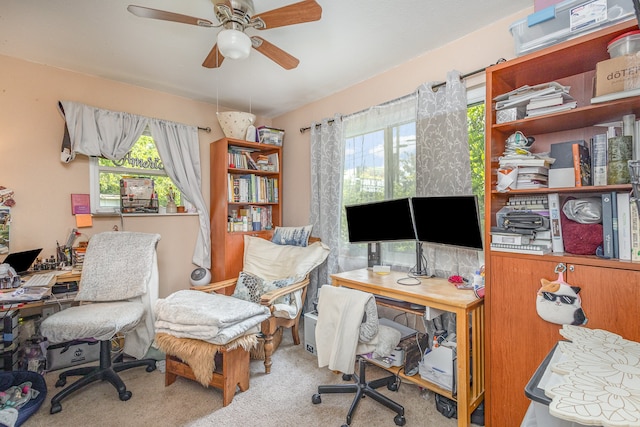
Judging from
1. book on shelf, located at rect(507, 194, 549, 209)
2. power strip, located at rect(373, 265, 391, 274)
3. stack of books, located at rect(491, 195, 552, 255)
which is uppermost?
book on shelf, located at rect(507, 194, 549, 209)

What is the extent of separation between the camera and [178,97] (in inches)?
128

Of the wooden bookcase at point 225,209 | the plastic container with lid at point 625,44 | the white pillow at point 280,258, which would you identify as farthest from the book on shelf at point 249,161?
the plastic container with lid at point 625,44

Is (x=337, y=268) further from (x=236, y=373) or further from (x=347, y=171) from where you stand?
(x=236, y=373)

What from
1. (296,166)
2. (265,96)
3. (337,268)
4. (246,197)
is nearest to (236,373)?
(337,268)

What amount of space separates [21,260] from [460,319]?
2.97m

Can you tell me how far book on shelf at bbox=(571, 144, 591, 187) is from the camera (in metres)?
1.43

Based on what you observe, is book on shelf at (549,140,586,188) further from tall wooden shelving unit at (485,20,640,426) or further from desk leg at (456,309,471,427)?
desk leg at (456,309,471,427)

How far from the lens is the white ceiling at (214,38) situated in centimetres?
183

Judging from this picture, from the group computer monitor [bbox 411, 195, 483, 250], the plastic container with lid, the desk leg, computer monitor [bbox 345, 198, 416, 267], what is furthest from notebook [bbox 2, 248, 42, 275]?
the plastic container with lid

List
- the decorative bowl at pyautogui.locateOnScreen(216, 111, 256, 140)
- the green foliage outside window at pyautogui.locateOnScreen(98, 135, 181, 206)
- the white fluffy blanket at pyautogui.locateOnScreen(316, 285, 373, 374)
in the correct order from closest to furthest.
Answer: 1. the white fluffy blanket at pyautogui.locateOnScreen(316, 285, 373, 374)
2. the green foliage outside window at pyautogui.locateOnScreen(98, 135, 181, 206)
3. the decorative bowl at pyautogui.locateOnScreen(216, 111, 256, 140)

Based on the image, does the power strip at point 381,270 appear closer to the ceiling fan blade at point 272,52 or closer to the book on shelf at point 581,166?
the book on shelf at point 581,166

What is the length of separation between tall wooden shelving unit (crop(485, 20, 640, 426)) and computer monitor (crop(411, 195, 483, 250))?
143 mm

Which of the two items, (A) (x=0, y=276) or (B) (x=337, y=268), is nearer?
(A) (x=0, y=276)

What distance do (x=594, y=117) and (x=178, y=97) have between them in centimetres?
345
